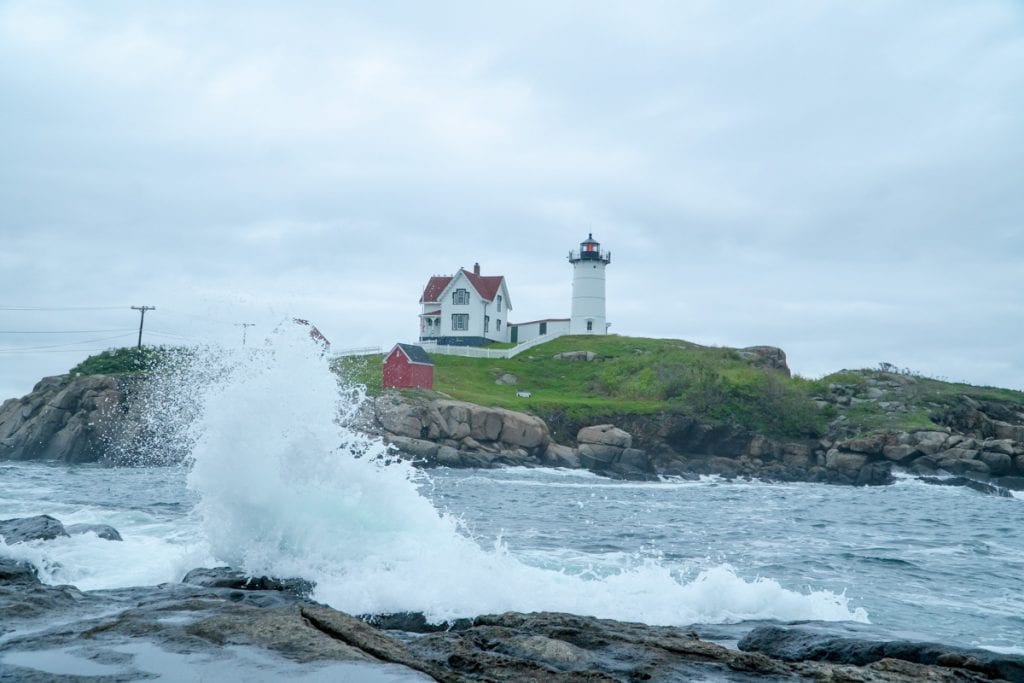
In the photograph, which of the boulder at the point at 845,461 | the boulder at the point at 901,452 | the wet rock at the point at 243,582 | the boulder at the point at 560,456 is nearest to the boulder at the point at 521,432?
the boulder at the point at 560,456

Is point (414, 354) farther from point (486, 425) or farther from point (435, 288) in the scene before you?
point (435, 288)

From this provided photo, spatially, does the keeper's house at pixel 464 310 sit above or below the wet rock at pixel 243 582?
above

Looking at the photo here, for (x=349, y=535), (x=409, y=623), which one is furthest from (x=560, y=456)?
(x=409, y=623)

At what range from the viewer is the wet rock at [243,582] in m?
10.3

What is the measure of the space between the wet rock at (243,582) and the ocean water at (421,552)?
234 millimetres

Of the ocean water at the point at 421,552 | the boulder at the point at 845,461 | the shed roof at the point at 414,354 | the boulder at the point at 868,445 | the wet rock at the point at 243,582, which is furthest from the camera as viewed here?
the shed roof at the point at 414,354

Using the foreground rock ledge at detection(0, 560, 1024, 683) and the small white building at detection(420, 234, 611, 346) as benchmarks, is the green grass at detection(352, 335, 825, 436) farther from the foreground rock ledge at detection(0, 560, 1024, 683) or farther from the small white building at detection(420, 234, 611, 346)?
the foreground rock ledge at detection(0, 560, 1024, 683)

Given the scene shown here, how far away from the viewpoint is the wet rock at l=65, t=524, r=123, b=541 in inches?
533

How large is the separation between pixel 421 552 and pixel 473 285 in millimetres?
62376

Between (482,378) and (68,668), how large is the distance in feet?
190

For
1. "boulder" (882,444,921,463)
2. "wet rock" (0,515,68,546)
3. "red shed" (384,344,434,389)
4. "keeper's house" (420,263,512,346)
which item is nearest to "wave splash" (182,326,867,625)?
"wet rock" (0,515,68,546)

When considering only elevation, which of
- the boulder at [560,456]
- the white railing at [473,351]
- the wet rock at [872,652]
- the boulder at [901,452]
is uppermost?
the white railing at [473,351]

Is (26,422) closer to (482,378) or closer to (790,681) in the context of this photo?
(482,378)

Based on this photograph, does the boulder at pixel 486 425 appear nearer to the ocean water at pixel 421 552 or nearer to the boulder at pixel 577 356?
the boulder at pixel 577 356
